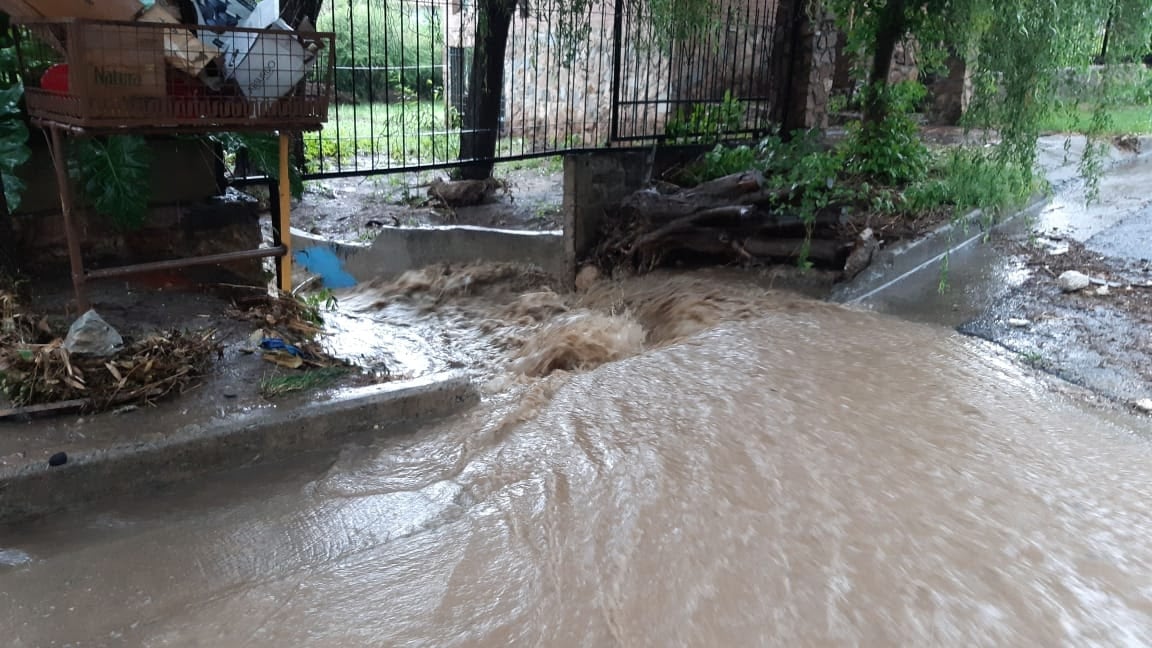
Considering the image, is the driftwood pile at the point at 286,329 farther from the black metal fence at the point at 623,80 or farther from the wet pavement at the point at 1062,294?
the wet pavement at the point at 1062,294

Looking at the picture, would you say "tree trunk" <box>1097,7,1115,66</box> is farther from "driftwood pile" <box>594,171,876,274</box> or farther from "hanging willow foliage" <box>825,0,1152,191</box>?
"driftwood pile" <box>594,171,876,274</box>

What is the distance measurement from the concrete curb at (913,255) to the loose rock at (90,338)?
4830 millimetres

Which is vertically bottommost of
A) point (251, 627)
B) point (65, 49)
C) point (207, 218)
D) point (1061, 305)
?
point (251, 627)

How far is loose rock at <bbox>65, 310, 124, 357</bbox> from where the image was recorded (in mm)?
3879

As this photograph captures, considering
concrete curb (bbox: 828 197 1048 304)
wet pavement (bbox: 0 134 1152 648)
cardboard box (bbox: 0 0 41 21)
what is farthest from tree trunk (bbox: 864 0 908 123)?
cardboard box (bbox: 0 0 41 21)

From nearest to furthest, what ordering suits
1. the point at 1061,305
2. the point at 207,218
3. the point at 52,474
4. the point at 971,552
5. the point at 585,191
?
the point at 971,552
the point at 52,474
the point at 207,218
the point at 1061,305
the point at 585,191

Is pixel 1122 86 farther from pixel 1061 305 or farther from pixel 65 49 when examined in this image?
pixel 65 49

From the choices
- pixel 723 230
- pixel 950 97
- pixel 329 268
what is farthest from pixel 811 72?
pixel 329 268

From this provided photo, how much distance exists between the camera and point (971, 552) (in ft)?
10.2

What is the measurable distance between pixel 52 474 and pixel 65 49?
1.96 meters

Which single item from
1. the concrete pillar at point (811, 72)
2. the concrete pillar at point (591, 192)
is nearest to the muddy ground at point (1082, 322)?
the concrete pillar at point (811, 72)

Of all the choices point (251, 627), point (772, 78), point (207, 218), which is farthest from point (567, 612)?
point (772, 78)

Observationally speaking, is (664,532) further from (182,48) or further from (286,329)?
→ (182,48)

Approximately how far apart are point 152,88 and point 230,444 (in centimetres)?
169
